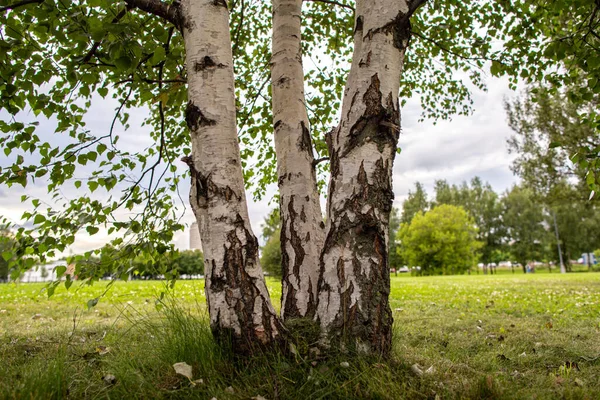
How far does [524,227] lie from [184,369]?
58824 mm

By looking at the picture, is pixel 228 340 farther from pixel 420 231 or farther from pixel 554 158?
pixel 420 231

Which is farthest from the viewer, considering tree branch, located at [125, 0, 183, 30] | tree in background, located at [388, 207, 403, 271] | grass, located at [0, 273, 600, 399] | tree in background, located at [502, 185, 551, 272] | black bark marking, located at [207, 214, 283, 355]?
tree in background, located at [388, 207, 403, 271]

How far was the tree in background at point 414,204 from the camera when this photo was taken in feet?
186

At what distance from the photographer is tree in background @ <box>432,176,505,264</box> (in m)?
54.2

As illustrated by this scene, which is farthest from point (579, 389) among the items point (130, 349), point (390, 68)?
point (130, 349)

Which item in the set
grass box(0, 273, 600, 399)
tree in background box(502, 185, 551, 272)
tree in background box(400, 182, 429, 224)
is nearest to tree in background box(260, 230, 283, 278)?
grass box(0, 273, 600, 399)

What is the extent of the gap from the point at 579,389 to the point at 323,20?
5.96 meters

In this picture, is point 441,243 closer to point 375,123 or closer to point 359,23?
point 359,23

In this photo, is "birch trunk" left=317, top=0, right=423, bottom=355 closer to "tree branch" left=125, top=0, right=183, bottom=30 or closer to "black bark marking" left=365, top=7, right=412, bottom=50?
"black bark marking" left=365, top=7, right=412, bottom=50

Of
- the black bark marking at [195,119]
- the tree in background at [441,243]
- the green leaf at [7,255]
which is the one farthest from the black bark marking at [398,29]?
the tree in background at [441,243]

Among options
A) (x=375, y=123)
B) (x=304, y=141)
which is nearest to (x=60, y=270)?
(x=304, y=141)

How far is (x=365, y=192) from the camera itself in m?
2.40

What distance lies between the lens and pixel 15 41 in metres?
2.45

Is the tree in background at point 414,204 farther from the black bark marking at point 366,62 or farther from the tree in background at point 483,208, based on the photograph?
the black bark marking at point 366,62
